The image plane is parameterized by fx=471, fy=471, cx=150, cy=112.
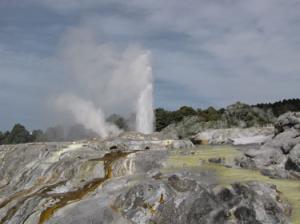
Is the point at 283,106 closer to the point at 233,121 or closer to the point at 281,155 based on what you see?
the point at 233,121

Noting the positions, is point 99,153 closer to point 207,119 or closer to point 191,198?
point 191,198

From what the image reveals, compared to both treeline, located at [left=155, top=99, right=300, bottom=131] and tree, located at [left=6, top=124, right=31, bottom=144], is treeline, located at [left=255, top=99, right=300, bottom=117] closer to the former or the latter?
treeline, located at [left=155, top=99, right=300, bottom=131]

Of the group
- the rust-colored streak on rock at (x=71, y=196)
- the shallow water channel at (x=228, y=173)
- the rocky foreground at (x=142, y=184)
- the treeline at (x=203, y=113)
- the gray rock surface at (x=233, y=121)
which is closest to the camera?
the rocky foreground at (x=142, y=184)

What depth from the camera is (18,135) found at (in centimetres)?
15262

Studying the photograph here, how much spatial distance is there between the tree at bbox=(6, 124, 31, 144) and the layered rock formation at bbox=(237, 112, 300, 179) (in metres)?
126

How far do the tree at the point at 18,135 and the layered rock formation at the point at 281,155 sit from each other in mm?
126448

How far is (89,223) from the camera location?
68.9ft

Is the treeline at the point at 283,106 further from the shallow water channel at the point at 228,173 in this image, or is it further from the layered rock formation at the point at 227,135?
the shallow water channel at the point at 228,173

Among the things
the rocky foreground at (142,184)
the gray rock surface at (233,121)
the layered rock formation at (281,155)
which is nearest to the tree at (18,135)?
the gray rock surface at (233,121)

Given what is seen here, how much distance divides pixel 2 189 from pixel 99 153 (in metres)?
8.32

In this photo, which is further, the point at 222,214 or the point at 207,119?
the point at 207,119

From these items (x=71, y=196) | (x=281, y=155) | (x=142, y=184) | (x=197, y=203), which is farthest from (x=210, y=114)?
(x=197, y=203)

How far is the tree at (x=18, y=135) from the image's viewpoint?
15100 centimetres

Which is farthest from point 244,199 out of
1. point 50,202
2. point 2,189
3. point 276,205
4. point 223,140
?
point 223,140
